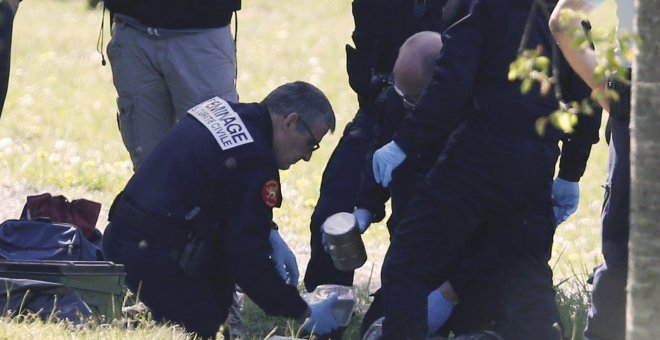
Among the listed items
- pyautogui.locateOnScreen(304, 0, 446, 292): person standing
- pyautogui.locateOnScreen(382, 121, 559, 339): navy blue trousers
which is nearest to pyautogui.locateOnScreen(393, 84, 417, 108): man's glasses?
pyautogui.locateOnScreen(382, 121, 559, 339): navy blue trousers

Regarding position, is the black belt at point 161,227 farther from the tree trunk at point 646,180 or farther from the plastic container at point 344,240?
the tree trunk at point 646,180

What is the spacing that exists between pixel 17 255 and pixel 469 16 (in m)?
1.84

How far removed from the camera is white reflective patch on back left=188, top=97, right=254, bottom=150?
452 centimetres

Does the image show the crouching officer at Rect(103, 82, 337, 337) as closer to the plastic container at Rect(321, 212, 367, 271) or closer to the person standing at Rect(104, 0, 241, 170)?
the plastic container at Rect(321, 212, 367, 271)

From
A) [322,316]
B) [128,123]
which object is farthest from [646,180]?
[128,123]

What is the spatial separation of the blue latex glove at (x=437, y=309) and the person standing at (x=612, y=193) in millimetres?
732

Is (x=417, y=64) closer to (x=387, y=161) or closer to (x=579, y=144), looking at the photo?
(x=387, y=161)

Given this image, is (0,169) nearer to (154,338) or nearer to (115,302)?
(115,302)

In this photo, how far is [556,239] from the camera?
311 inches

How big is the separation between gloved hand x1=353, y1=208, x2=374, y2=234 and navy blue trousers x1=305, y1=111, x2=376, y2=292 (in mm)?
313

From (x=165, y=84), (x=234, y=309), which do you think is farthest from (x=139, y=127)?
(x=234, y=309)

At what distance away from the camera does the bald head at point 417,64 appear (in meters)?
4.84

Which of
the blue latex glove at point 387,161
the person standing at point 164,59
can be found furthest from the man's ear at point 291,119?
the person standing at point 164,59

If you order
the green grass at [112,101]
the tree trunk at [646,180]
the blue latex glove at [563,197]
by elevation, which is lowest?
the green grass at [112,101]
